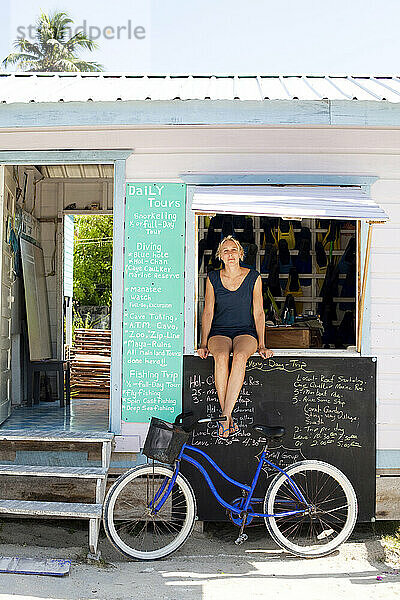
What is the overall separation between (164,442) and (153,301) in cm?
115

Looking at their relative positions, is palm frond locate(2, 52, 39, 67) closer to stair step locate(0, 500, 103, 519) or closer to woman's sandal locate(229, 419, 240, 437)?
woman's sandal locate(229, 419, 240, 437)

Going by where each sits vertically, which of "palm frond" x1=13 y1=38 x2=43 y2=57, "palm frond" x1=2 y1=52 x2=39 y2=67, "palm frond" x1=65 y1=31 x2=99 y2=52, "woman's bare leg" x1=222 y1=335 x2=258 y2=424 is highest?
"palm frond" x1=65 y1=31 x2=99 y2=52

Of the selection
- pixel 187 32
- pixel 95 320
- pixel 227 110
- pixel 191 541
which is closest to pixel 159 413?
pixel 191 541

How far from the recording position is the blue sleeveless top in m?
5.27

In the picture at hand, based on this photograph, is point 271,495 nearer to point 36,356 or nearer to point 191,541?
point 191,541

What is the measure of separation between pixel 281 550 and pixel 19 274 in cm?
376

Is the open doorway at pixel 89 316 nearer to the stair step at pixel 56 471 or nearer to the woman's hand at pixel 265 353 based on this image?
the stair step at pixel 56 471

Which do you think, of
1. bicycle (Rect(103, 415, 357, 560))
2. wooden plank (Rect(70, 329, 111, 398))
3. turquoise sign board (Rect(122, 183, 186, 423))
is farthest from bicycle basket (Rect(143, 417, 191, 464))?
wooden plank (Rect(70, 329, 111, 398))

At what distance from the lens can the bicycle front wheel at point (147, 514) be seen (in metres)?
4.79

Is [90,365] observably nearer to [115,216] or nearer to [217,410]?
[115,216]

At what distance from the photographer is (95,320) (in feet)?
63.1

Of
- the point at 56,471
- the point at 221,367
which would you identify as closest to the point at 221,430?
the point at 221,367

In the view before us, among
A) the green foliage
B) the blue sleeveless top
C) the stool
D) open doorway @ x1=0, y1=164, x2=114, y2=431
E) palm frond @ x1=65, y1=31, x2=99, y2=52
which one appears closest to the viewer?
the blue sleeveless top

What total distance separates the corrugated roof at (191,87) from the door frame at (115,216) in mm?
481
